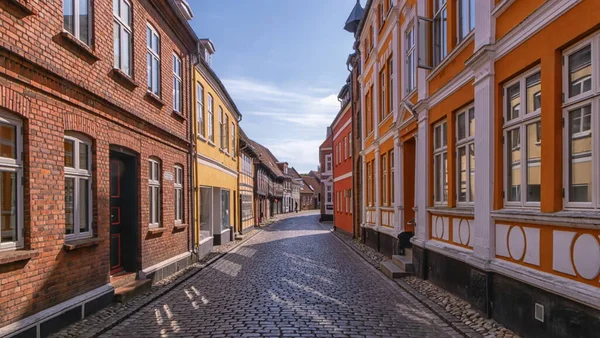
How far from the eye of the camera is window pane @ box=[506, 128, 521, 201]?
650 cm

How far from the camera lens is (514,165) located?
662cm

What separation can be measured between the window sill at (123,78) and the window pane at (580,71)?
705 centimetres

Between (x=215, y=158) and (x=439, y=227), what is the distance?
10.4 meters

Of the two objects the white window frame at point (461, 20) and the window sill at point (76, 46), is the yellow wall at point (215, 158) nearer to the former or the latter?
the window sill at point (76, 46)

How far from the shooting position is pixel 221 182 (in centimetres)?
1953

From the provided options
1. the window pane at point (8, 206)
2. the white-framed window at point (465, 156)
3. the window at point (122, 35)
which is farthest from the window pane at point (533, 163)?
the window at point (122, 35)

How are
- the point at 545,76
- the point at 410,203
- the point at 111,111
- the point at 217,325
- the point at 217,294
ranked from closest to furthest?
the point at 545,76
the point at 217,325
the point at 111,111
the point at 217,294
the point at 410,203

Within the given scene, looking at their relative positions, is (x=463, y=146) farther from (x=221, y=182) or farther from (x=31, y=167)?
(x=221, y=182)

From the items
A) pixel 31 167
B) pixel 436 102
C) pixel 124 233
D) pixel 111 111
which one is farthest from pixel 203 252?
pixel 31 167

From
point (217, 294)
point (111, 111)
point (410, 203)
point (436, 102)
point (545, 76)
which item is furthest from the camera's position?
point (410, 203)

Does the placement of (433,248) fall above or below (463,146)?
below

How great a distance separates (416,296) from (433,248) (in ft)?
4.69

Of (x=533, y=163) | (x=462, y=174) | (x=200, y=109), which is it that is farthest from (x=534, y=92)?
(x=200, y=109)

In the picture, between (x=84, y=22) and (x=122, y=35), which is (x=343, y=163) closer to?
(x=122, y=35)
